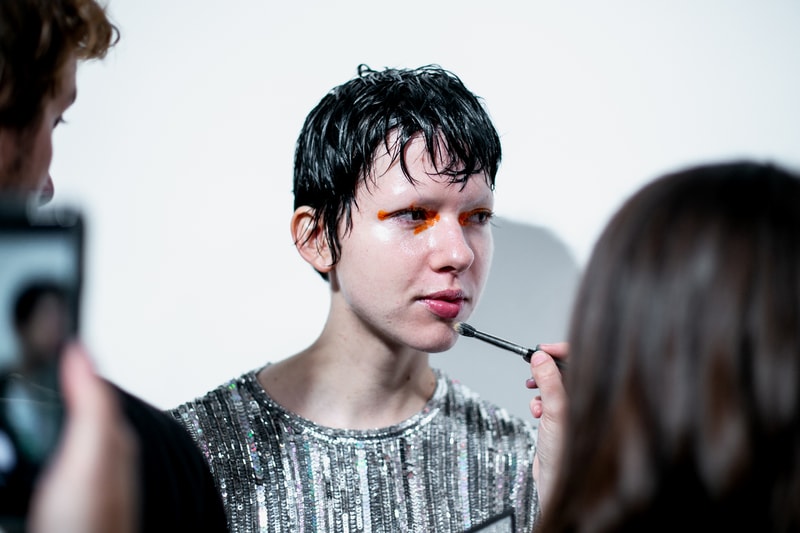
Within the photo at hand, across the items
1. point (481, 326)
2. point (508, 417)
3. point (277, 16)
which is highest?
point (277, 16)

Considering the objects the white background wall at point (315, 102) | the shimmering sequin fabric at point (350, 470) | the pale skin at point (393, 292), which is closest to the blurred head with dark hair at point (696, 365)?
the pale skin at point (393, 292)

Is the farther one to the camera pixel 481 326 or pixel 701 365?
pixel 481 326

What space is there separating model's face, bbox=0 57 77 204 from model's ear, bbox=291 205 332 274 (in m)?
0.50

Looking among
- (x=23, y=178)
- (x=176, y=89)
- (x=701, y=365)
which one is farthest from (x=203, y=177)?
(x=701, y=365)

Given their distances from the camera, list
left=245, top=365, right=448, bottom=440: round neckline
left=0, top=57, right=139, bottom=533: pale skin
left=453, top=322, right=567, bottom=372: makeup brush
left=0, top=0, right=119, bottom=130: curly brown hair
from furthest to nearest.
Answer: left=245, top=365, right=448, bottom=440: round neckline < left=453, top=322, right=567, bottom=372: makeup brush < left=0, top=0, right=119, bottom=130: curly brown hair < left=0, top=57, right=139, bottom=533: pale skin

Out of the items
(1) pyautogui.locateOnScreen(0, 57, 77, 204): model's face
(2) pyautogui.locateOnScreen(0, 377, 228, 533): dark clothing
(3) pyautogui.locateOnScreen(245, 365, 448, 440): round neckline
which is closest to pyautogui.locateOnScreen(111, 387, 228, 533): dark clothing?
(2) pyautogui.locateOnScreen(0, 377, 228, 533): dark clothing

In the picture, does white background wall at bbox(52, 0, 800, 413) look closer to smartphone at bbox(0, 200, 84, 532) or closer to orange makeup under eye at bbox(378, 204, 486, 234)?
orange makeup under eye at bbox(378, 204, 486, 234)

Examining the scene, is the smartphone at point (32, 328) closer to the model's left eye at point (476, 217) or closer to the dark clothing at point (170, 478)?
the dark clothing at point (170, 478)

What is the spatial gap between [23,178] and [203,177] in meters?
0.71

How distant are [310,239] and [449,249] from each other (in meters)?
0.22

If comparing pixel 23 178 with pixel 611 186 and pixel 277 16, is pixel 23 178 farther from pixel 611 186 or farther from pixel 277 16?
pixel 611 186

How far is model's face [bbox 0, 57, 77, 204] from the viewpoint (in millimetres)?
619

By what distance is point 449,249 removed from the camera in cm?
105

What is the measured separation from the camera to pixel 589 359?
0.58 meters
